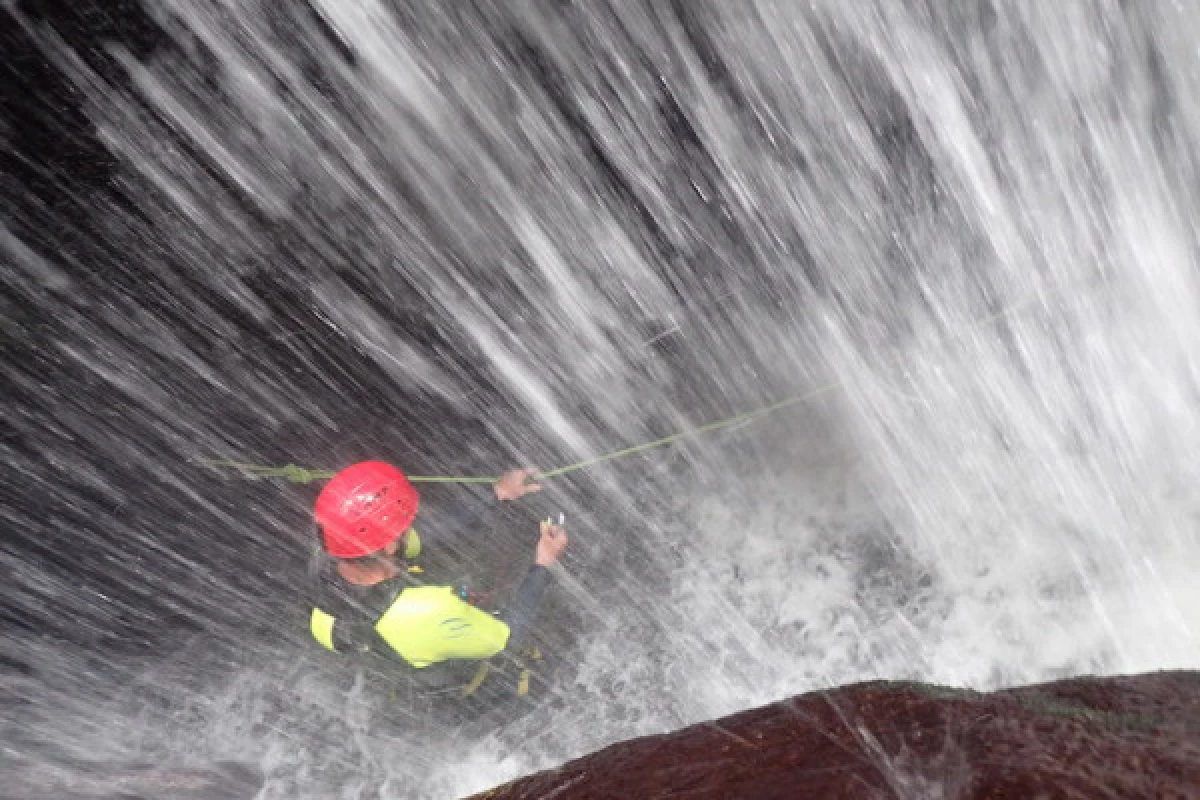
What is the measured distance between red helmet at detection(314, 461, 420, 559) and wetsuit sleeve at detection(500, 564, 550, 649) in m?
0.66

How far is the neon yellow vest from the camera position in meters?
3.36

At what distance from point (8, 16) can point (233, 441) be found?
3417 millimetres

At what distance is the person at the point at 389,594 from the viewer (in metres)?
3.41

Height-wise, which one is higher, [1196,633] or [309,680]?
[309,680]

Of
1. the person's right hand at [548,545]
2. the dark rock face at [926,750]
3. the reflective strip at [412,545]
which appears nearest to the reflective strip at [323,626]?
the reflective strip at [412,545]

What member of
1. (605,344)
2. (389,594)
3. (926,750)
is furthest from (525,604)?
(605,344)

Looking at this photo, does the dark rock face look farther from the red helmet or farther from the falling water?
the falling water

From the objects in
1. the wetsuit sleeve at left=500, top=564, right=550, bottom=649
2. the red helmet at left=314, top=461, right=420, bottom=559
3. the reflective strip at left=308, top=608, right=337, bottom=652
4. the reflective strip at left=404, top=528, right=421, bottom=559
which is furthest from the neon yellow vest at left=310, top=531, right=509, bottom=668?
the reflective strip at left=404, top=528, right=421, bottom=559

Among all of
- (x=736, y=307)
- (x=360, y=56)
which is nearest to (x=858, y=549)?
(x=736, y=307)

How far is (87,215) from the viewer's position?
5895 millimetres

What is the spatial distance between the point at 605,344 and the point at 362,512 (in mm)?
3752

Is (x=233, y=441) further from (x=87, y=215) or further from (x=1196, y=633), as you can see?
(x=1196, y=633)

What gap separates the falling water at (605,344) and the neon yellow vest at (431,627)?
139 cm

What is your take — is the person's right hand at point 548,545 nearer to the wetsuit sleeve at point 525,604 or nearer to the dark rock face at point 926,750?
the wetsuit sleeve at point 525,604
